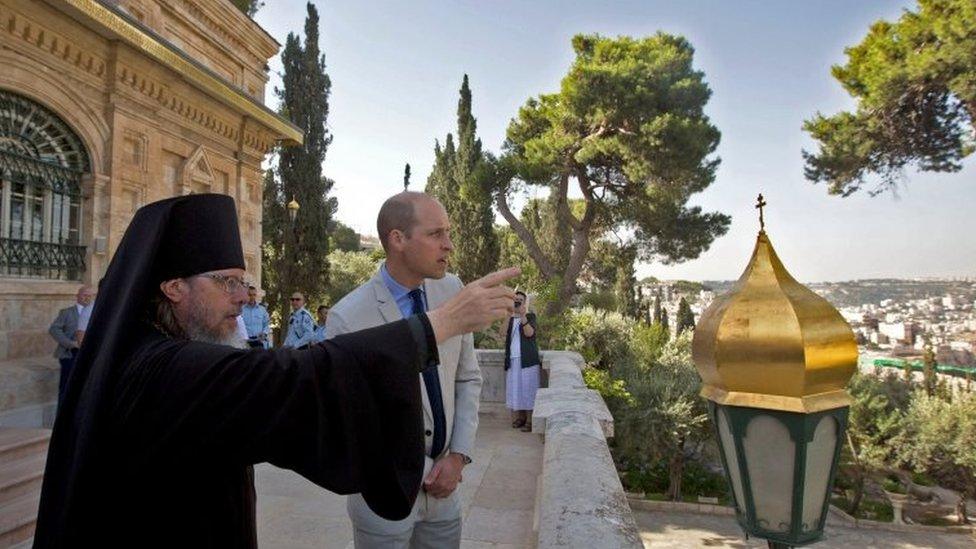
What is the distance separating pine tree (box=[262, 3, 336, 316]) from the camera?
18.2 metres

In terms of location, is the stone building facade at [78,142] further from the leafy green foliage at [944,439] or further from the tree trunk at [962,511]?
the tree trunk at [962,511]

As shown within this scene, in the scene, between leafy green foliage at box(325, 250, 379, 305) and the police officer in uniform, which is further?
leafy green foliage at box(325, 250, 379, 305)

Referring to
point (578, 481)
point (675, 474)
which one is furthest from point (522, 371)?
point (675, 474)

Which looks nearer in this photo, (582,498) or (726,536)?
(582,498)

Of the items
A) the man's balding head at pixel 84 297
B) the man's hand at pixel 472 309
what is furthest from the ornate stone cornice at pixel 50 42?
the man's hand at pixel 472 309

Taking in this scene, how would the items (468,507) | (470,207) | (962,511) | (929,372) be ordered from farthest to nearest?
(470,207), (929,372), (962,511), (468,507)

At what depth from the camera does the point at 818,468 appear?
4.93 ft

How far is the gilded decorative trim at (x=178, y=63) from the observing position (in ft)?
23.2

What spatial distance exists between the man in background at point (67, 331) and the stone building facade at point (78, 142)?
42cm

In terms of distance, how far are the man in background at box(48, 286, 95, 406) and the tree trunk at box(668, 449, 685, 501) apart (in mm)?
10755

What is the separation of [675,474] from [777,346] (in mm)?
12026

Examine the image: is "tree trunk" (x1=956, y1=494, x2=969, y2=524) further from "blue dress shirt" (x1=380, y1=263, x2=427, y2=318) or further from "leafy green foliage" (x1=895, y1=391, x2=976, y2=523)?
"blue dress shirt" (x1=380, y1=263, x2=427, y2=318)

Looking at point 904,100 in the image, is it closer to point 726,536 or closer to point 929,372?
point 929,372

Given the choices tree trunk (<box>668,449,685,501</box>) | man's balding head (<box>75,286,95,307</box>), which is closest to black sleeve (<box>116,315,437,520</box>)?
man's balding head (<box>75,286,95,307</box>)
